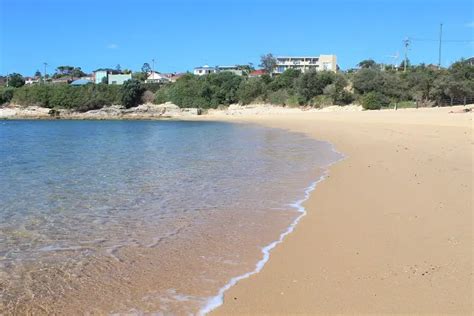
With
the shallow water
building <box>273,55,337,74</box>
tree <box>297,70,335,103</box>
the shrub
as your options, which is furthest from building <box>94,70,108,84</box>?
the shallow water

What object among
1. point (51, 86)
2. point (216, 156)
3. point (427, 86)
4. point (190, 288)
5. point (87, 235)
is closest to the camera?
point (190, 288)

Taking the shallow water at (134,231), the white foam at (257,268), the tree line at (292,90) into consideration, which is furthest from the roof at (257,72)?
the white foam at (257,268)

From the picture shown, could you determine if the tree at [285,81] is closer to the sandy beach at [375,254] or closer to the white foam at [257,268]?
the sandy beach at [375,254]

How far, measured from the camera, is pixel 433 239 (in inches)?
Answer: 210

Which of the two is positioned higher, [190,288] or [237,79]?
[237,79]

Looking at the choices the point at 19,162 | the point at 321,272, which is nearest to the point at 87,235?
the point at 321,272

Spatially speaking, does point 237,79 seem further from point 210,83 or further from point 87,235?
point 87,235

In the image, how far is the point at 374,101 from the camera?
5134 centimetres

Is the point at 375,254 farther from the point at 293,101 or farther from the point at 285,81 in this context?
the point at 285,81

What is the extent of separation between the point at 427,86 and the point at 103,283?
54.8 meters

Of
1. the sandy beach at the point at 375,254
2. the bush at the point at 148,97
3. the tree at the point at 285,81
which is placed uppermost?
the tree at the point at 285,81

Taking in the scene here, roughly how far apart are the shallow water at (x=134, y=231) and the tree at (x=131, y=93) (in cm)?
6839

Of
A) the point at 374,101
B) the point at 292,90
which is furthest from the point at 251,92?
the point at 374,101

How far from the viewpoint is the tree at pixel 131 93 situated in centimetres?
7900
